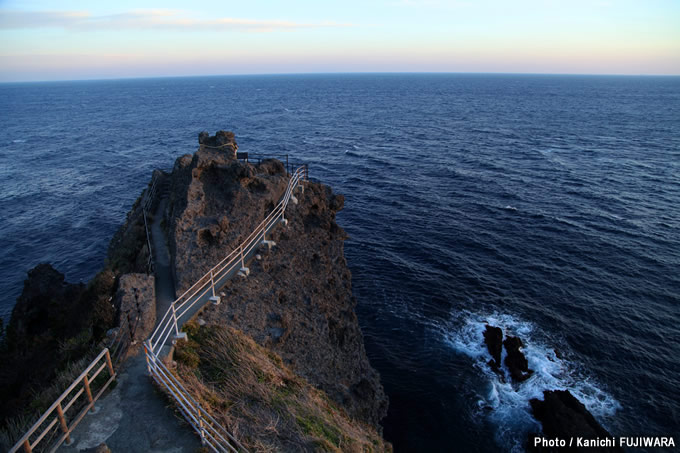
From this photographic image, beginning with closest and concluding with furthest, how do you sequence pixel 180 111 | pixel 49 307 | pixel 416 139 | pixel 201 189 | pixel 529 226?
pixel 201 189
pixel 49 307
pixel 529 226
pixel 416 139
pixel 180 111

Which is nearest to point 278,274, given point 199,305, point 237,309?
point 237,309

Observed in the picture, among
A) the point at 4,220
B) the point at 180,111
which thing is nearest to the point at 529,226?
the point at 4,220

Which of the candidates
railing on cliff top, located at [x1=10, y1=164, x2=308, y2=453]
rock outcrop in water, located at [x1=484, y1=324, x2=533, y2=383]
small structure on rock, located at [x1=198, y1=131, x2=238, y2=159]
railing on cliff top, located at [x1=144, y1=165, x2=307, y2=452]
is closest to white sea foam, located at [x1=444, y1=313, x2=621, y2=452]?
rock outcrop in water, located at [x1=484, y1=324, x2=533, y2=383]

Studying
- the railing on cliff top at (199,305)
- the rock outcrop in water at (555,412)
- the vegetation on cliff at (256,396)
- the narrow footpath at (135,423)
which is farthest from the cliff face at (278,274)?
the rock outcrop in water at (555,412)

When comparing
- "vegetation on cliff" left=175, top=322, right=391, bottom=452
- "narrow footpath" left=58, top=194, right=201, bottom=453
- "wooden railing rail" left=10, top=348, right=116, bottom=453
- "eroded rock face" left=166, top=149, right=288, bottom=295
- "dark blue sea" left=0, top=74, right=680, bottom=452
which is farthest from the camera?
"dark blue sea" left=0, top=74, right=680, bottom=452

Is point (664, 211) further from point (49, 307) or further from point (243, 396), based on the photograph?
point (49, 307)

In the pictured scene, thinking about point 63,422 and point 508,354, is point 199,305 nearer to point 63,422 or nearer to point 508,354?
point 63,422

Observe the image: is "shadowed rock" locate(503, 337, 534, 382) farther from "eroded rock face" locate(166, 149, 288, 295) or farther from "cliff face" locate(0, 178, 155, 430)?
"cliff face" locate(0, 178, 155, 430)
